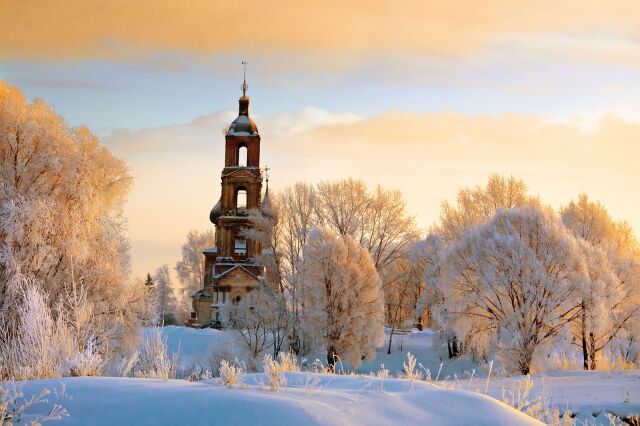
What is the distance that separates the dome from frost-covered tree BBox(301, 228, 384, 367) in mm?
19714

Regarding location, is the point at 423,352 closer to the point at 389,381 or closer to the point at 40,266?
the point at 40,266

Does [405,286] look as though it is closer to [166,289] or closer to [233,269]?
[233,269]

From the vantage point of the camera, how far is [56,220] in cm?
1708

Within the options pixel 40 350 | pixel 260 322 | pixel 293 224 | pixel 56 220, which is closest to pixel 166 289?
pixel 293 224

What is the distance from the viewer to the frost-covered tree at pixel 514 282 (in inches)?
993

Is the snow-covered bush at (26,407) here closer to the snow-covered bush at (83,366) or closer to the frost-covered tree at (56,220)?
the snow-covered bush at (83,366)

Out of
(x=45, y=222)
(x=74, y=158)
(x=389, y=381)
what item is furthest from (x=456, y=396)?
(x=74, y=158)

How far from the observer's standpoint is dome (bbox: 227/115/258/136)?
50.3 meters

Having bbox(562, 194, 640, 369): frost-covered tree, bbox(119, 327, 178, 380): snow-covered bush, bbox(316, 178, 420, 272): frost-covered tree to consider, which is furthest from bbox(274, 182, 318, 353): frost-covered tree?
bbox(119, 327, 178, 380): snow-covered bush

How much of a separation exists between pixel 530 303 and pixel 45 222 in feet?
60.7

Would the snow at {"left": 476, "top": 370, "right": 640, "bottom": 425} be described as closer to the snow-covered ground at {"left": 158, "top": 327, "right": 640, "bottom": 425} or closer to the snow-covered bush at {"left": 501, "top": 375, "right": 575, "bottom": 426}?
the snow-covered ground at {"left": 158, "top": 327, "right": 640, "bottom": 425}

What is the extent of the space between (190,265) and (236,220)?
1107 inches

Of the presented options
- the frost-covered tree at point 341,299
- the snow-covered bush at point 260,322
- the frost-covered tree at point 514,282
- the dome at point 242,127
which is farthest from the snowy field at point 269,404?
the dome at point 242,127

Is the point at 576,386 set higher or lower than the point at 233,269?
lower
